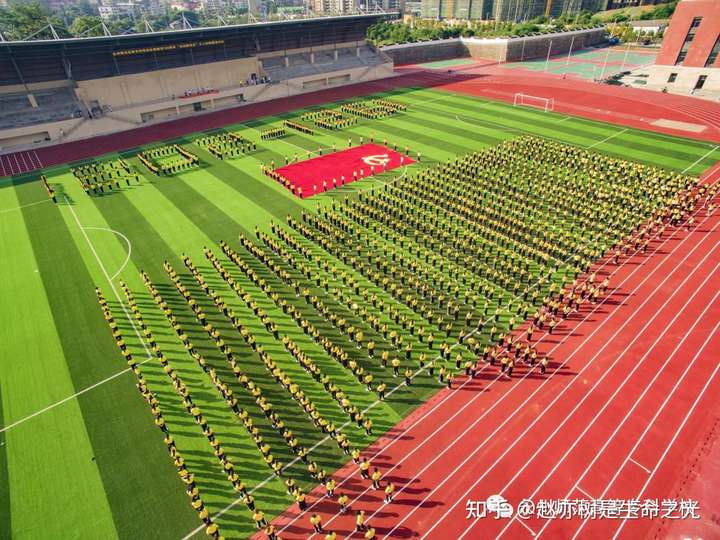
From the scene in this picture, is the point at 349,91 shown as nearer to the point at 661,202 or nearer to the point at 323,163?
the point at 323,163

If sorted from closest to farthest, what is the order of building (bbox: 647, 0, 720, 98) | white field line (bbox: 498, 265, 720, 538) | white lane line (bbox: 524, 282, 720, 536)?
white field line (bbox: 498, 265, 720, 538) → white lane line (bbox: 524, 282, 720, 536) → building (bbox: 647, 0, 720, 98)

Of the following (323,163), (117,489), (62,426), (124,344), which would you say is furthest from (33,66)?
(117,489)

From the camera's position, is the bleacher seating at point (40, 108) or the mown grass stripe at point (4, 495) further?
the bleacher seating at point (40, 108)

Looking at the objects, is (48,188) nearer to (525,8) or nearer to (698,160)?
(698,160)

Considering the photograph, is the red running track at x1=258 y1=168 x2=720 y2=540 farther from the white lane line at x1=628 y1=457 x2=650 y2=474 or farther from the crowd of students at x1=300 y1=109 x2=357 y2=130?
the crowd of students at x1=300 y1=109 x2=357 y2=130

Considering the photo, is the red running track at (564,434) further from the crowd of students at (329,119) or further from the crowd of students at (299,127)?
the crowd of students at (329,119)

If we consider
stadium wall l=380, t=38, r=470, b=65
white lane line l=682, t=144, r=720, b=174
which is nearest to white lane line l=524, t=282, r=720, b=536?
white lane line l=682, t=144, r=720, b=174

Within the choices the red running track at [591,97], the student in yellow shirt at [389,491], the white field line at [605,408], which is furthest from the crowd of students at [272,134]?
the student in yellow shirt at [389,491]
